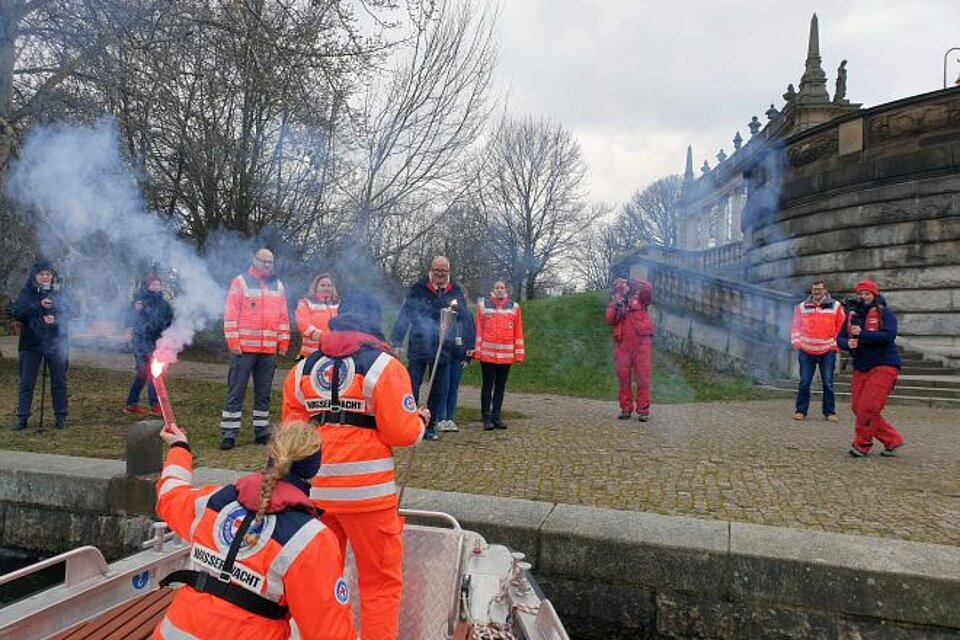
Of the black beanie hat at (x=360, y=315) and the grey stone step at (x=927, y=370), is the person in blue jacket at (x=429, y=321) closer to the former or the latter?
the black beanie hat at (x=360, y=315)

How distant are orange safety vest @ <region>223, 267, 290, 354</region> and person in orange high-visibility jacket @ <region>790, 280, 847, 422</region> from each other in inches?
301

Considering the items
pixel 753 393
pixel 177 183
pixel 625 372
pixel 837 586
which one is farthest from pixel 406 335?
pixel 753 393

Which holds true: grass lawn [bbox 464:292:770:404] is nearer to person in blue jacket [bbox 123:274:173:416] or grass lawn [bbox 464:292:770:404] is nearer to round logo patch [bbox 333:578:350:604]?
person in blue jacket [bbox 123:274:173:416]

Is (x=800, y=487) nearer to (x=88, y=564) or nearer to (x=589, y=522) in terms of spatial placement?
(x=589, y=522)

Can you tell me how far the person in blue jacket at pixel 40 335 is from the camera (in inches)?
324

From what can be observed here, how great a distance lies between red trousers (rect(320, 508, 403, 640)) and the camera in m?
3.30

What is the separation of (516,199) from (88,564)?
17440mm

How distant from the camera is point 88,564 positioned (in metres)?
3.67

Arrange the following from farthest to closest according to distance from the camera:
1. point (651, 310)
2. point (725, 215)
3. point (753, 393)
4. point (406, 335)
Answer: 1. point (725, 215)
2. point (651, 310)
3. point (753, 393)
4. point (406, 335)

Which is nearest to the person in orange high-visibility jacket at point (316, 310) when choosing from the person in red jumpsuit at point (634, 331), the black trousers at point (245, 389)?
the black trousers at point (245, 389)

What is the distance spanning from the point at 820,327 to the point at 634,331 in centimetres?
307

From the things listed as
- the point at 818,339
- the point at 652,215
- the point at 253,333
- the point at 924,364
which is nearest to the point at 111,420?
the point at 253,333

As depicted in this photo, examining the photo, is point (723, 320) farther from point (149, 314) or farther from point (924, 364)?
point (149, 314)

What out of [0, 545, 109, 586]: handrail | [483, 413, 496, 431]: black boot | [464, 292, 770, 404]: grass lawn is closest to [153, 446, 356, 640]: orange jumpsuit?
[0, 545, 109, 586]: handrail
